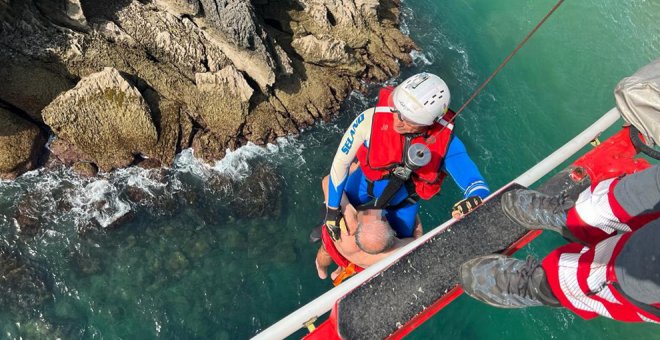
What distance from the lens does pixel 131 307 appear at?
24.1 ft

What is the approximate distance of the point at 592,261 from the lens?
330 centimetres

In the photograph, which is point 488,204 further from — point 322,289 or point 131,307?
point 131,307

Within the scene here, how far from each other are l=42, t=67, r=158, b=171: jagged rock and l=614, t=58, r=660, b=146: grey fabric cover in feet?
26.1

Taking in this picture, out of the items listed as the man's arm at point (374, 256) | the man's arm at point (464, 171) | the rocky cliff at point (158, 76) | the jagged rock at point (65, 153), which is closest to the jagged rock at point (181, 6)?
the rocky cliff at point (158, 76)

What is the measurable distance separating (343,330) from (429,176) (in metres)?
2.22

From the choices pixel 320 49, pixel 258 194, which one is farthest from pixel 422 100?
pixel 320 49

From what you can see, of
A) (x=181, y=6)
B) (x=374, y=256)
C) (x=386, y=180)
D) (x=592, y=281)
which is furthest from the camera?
(x=181, y=6)

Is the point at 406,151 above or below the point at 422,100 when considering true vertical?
below

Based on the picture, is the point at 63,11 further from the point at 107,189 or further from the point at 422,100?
the point at 422,100

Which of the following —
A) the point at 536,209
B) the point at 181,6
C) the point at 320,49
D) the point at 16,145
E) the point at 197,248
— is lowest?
the point at 16,145

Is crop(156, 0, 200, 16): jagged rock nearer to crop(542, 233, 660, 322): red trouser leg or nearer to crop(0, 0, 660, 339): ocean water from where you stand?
crop(0, 0, 660, 339): ocean water

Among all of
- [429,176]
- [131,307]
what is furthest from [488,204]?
[131,307]

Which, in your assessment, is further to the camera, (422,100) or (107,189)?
Answer: (107,189)

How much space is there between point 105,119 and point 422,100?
21.7ft
